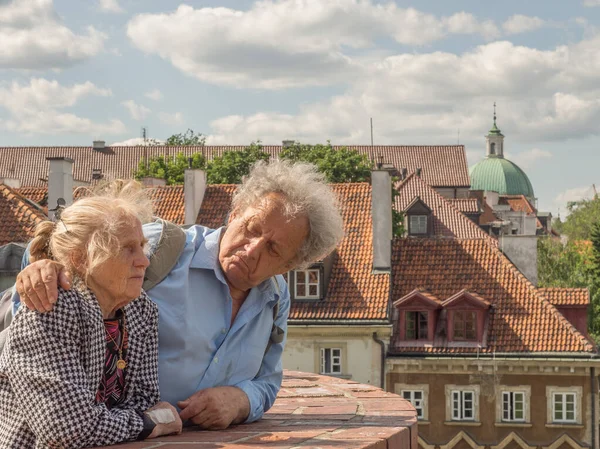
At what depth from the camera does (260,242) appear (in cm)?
450

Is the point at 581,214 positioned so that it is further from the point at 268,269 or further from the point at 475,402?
the point at 268,269

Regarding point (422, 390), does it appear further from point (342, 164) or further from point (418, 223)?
point (418, 223)

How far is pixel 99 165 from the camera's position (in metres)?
87.4

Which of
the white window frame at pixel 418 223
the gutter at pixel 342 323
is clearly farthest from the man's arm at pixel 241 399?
the white window frame at pixel 418 223

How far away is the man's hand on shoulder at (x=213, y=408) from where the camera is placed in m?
4.31

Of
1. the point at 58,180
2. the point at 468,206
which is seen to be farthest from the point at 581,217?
the point at 58,180

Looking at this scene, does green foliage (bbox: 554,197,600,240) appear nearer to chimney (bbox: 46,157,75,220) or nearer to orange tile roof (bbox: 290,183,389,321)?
orange tile roof (bbox: 290,183,389,321)

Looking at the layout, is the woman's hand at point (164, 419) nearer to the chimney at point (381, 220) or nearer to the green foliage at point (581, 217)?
the chimney at point (381, 220)

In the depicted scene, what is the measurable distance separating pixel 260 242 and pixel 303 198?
0.24 meters

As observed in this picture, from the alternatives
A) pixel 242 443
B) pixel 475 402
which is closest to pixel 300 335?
pixel 475 402

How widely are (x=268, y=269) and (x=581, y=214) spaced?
96806 millimetres

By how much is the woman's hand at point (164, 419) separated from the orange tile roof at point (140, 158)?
260 ft

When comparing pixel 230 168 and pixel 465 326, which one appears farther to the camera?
pixel 230 168

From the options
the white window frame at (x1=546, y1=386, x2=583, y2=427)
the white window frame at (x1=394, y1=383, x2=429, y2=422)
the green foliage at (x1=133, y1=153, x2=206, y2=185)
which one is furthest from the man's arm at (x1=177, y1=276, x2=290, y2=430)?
the green foliage at (x1=133, y1=153, x2=206, y2=185)
